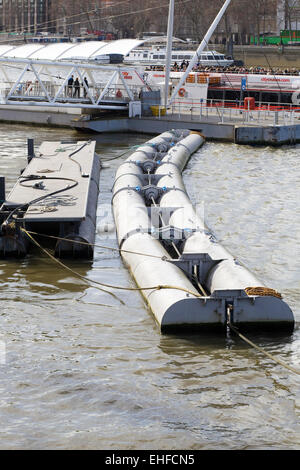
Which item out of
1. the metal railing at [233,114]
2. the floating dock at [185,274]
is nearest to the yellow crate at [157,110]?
the metal railing at [233,114]

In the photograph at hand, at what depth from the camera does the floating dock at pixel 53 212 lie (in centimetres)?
1864

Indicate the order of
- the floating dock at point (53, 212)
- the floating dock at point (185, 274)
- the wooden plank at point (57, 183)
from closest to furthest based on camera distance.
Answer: the floating dock at point (185, 274) → the floating dock at point (53, 212) → the wooden plank at point (57, 183)

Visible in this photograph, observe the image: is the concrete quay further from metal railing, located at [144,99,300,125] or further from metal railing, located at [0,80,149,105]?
metal railing, located at [0,80,149,105]

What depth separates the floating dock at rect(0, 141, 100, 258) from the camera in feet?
61.2

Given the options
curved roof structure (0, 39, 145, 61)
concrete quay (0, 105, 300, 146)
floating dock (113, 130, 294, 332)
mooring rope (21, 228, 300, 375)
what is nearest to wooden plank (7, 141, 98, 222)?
mooring rope (21, 228, 300, 375)

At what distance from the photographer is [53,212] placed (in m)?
19.1

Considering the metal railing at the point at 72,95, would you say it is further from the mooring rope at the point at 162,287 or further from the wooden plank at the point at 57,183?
the mooring rope at the point at 162,287

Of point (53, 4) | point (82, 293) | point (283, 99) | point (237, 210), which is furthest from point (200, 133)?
point (53, 4)

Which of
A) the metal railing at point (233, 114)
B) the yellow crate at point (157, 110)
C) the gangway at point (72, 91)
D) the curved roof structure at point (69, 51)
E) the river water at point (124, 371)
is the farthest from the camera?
the yellow crate at point (157, 110)

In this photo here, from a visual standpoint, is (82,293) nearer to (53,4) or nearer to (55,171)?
(55,171)

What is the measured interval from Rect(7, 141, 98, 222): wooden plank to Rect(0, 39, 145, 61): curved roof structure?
13155mm

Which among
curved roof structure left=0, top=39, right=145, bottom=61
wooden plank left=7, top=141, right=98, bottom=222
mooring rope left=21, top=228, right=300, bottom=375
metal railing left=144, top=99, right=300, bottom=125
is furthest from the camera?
curved roof structure left=0, top=39, right=145, bottom=61

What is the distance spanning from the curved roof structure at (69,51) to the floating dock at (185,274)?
22119 mm

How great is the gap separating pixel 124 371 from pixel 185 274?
363cm
